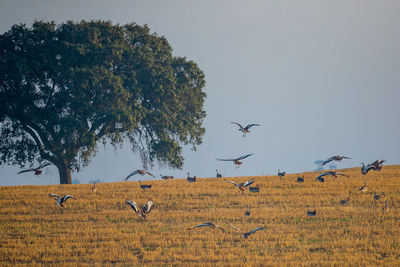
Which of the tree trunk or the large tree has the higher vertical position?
the large tree

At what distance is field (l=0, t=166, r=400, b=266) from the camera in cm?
2445

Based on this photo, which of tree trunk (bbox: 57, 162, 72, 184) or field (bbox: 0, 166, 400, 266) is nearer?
field (bbox: 0, 166, 400, 266)

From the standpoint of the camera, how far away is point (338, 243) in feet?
85.9

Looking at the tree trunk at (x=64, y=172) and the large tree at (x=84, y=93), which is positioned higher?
the large tree at (x=84, y=93)

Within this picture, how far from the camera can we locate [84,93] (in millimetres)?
49625

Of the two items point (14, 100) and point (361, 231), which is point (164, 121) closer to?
point (14, 100)

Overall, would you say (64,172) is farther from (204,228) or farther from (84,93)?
(204,228)

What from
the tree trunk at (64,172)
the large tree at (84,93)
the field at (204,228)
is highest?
the large tree at (84,93)

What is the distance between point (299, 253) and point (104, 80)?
2985 cm

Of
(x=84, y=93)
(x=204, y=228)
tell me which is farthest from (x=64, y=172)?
(x=204, y=228)

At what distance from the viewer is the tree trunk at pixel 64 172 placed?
5103 centimetres

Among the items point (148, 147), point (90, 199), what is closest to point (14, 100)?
point (148, 147)

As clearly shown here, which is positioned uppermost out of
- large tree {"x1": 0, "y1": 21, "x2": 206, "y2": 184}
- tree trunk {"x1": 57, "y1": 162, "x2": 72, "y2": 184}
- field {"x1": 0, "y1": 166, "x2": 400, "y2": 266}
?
large tree {"x1": 0, "y1": 21, "x2": 206, "y2": 184}

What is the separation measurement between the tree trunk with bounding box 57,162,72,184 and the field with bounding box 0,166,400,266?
24.4ft
